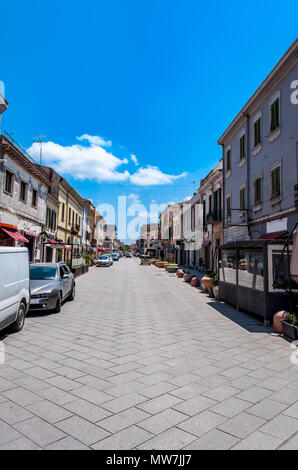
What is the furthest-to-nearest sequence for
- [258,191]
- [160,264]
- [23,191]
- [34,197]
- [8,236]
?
[160,264] < [34,197] < [23,191] < [258,191] < [8,236]

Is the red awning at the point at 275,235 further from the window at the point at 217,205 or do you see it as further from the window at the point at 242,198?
the window at the point at 217,205

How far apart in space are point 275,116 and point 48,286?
529 inches

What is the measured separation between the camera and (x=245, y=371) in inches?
210

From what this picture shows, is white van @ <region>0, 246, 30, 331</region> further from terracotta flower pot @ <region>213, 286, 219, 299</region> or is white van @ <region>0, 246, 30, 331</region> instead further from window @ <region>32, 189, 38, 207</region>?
window @ <region>32, 189, 38, 207</region>

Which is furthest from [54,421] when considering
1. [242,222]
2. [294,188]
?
[242,222]

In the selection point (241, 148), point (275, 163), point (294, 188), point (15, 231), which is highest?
point (241, 148)

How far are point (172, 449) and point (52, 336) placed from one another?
5.00 meters

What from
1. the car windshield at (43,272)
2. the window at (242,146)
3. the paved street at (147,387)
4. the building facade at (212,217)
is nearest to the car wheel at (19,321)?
→ the paved street at (147,387)

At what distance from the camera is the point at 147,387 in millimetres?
4539

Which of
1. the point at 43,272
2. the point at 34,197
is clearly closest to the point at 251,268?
the point at 43,272

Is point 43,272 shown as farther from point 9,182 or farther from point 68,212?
point 68,212

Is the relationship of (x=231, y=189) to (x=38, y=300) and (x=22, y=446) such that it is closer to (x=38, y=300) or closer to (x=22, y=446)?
(x=38, y=300)

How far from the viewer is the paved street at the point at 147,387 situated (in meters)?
3.27

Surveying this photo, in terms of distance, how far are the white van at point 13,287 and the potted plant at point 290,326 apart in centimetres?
623
